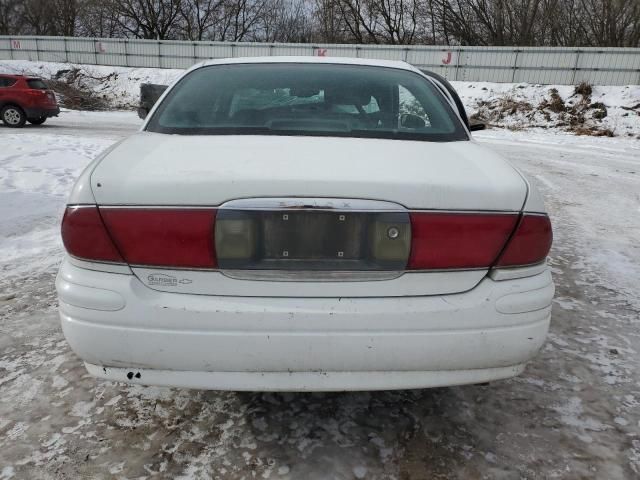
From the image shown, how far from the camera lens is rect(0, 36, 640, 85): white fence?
68.8 ft

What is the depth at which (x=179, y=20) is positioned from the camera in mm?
38594

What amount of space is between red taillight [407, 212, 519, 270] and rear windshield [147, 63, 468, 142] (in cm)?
66

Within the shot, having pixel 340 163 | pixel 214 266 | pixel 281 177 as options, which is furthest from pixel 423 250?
pixel 214 266

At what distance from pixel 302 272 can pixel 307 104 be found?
1187mm

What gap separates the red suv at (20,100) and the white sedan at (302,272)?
14.3 meters

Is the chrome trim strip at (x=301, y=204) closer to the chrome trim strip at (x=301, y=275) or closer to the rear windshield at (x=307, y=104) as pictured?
the chrome trim strip at (x=301, y=275)

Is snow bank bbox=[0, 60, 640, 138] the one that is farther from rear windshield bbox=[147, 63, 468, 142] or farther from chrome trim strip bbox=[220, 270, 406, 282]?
chrome trim strip bbox=[220, 270, 406, 282]

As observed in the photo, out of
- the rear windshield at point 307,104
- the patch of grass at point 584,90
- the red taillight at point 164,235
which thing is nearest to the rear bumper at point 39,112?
the rear windshield at point 307,104

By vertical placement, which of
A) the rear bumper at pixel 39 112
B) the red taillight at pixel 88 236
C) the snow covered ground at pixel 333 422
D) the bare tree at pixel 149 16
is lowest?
the snow covered ground at pixel 333 422

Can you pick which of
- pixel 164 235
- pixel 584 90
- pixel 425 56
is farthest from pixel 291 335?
pixel 425 56

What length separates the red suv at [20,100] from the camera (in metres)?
13.3

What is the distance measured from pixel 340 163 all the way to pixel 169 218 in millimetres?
587

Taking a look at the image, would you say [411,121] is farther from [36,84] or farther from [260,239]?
[36,84]

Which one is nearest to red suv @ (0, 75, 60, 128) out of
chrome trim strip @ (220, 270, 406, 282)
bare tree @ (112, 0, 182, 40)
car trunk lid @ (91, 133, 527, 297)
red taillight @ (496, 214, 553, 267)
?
car trunk lid @ (91, 133, 527, 297)
